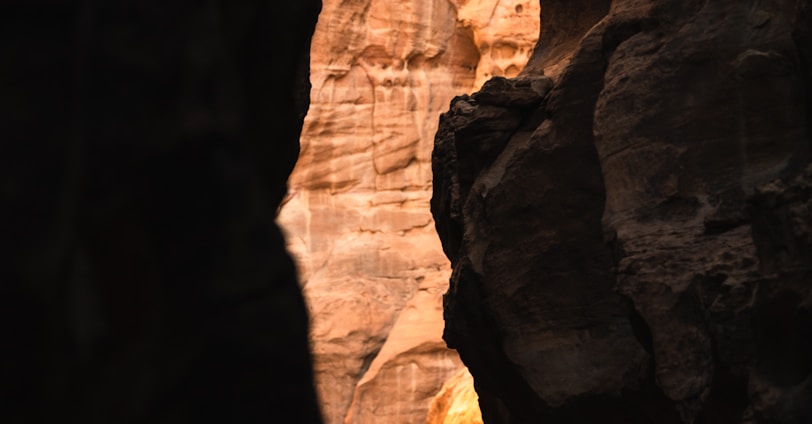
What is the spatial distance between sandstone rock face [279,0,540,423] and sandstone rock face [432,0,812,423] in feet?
36.2

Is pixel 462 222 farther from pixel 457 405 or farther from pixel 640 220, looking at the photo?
pixel 457 405

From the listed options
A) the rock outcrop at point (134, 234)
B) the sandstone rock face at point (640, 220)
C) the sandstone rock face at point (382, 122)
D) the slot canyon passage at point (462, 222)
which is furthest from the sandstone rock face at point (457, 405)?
the rock outcrop at point (134, 234)

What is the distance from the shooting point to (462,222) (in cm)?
875

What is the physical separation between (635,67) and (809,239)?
1.91 metres

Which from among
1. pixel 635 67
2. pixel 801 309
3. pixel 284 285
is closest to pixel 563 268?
pixel 635 67

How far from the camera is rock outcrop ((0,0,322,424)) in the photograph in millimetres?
2133

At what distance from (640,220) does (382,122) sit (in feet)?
46.7

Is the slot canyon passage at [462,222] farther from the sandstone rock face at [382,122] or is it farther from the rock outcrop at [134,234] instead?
the sandstone rock face at [382,122]

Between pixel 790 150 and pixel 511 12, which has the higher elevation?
pixel 511 12

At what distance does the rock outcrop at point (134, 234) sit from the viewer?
2133mm

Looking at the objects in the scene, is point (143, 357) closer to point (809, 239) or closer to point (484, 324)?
point (809, 239)

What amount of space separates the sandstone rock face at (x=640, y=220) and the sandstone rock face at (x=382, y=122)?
11032 mm

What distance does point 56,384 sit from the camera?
7.02 ft

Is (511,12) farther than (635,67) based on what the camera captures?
Yes
